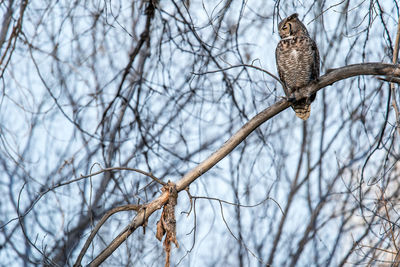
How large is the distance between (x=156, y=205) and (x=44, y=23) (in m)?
1.89

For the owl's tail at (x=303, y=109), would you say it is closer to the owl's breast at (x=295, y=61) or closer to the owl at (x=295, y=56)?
the owl at (x=295, y=56)

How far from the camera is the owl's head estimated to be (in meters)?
3.78

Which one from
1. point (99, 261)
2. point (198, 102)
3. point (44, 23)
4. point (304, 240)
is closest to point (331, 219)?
point (304, 240)

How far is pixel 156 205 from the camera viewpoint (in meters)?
2.14

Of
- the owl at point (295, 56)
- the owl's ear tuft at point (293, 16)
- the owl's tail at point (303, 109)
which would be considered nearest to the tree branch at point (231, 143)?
the owl's tail at point (303, 109)

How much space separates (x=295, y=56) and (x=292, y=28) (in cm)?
23

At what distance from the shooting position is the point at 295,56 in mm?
3760

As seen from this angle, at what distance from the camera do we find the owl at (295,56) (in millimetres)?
3637

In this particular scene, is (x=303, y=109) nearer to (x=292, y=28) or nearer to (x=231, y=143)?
(x=292, y=28)

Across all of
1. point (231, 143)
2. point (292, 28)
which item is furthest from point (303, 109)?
point (231, 143)

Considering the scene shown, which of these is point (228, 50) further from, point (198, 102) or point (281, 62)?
point (281, 62)

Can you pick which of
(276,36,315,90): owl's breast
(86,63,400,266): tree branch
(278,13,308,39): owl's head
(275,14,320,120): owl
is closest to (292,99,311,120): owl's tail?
(275,14,320,120): owl

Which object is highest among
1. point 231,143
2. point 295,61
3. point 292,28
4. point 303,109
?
point 292,28

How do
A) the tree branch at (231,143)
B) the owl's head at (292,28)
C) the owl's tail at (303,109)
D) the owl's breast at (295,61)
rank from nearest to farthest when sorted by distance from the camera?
the tree branch at (231,143), the owl's tail at (303,109), the owl's breast at (295,61), the owl's head at (292,28)
